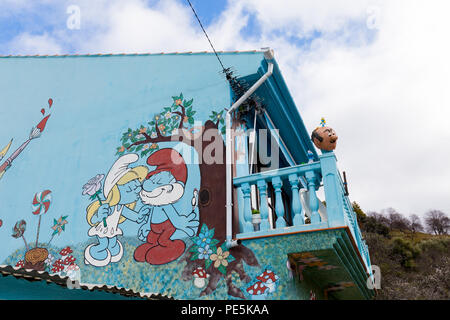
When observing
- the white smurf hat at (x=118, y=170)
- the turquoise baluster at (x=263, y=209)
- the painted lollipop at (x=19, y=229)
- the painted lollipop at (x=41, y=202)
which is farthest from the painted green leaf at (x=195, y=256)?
the painted lollipop at (x=19, y=229)

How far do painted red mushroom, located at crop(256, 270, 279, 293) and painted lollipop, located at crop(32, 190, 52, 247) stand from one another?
4.40 metres

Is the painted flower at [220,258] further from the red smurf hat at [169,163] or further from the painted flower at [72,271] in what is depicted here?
the painted flower at [72,271]

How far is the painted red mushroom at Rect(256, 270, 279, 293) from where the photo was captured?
5.38 metres

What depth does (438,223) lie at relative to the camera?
4584cm

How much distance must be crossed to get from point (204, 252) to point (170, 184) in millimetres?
1329

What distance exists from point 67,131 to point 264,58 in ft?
14.3

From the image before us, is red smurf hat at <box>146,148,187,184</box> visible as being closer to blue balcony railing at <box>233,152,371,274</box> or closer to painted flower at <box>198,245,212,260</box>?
blue balcony railing at <box>233,152,371,274</box>

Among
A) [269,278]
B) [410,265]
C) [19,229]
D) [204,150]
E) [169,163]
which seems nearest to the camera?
[269,278]

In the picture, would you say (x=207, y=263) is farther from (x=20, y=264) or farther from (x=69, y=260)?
(x=20, y=264)

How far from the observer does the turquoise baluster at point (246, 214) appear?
19.0 feet

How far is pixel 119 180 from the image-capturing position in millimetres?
7059

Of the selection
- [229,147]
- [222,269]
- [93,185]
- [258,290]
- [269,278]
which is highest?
[229,147]

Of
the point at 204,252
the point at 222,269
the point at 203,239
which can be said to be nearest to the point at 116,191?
the point at 203,239

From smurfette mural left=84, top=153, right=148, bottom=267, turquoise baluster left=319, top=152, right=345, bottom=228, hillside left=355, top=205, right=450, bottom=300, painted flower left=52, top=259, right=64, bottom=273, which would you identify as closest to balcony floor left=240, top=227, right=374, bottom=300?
turquoise baluster left=319, top=152, right=345, bottom=228
